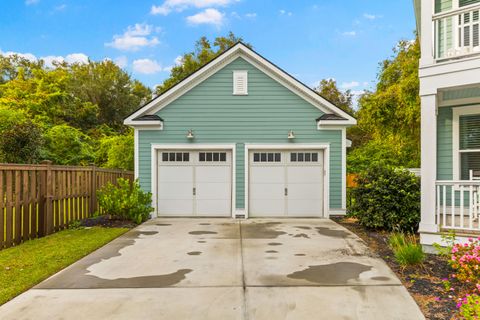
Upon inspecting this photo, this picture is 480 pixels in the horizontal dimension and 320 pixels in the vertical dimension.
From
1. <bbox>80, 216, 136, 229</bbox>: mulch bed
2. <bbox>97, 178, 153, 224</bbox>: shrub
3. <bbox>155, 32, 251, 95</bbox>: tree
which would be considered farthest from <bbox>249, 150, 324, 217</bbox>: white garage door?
<bbox>155, 32, 251, 95</bbox>: tree

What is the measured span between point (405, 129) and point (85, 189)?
13.3 m

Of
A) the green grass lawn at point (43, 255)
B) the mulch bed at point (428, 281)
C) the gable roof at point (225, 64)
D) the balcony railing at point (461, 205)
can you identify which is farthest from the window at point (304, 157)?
the green grass lawn at point (43, 255)

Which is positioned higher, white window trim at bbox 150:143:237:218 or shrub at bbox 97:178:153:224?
white window trim at bbox 150:143:237:218

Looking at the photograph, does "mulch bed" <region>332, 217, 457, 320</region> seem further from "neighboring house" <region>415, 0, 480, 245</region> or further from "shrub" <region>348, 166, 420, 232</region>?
"shrub" <region>348, 166, 420, 232</region>

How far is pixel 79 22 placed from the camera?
27344mm

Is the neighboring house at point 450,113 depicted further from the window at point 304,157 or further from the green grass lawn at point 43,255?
the green grass lawn at point 43,255

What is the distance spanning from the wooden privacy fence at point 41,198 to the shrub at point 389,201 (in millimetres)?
7403

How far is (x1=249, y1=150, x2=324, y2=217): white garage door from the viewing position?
1087cm

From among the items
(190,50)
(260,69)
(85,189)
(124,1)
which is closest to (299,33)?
(190,50)

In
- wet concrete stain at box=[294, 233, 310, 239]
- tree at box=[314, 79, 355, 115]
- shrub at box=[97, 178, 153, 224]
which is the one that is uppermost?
tree at box=[314, 79, 355, 115]

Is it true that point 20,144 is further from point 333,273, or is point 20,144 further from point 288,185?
point 333,273

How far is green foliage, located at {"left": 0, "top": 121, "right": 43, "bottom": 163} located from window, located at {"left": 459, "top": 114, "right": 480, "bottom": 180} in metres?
14.1

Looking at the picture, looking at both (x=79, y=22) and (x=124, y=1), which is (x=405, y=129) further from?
(x=79, y=22)

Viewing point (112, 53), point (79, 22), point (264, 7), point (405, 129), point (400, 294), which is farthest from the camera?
point (112, 53)
